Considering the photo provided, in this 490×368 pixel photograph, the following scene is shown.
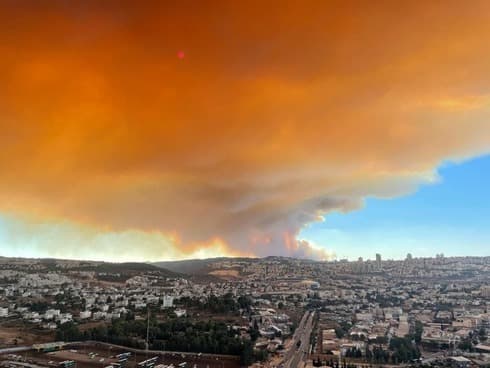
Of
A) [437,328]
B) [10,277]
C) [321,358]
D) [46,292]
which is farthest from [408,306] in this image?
[10,277]

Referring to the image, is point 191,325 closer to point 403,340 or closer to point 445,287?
point 403,340

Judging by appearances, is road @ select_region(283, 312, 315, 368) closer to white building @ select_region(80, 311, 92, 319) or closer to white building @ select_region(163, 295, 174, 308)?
white building @ select_region(163, 295, 174, 308)

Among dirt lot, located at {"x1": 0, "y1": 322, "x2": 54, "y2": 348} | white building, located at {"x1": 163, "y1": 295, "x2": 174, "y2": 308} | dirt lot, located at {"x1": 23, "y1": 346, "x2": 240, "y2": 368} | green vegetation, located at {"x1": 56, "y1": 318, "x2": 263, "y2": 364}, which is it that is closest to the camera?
dirt lot, located at {"x1": 23, "y1": 346, "x2": 240, "y2": 368}

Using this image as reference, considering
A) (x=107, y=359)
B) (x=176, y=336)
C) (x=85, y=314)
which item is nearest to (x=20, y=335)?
(x=85, y=314)

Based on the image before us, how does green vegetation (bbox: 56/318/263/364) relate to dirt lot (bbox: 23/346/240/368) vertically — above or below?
above

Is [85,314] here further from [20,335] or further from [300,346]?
[300,346]

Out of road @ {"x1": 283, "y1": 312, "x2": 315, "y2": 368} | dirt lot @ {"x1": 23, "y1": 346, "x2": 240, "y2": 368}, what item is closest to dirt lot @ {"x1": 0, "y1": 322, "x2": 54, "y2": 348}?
dirt lot @ {"x1": 23, "y1": 346, "x2": 240, "y2": 368}

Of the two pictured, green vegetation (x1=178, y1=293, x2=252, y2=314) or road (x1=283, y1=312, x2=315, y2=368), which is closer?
road (x1=283, y1=312, x2=315, y2=368)
